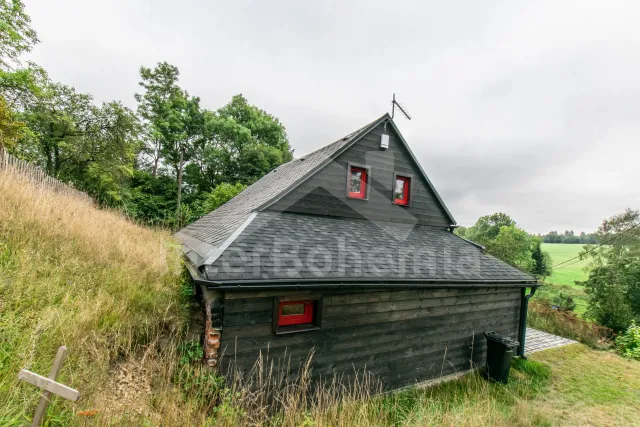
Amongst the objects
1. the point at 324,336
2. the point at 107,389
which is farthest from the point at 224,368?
the point at 324,336

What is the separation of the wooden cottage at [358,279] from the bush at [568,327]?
17.3 feet

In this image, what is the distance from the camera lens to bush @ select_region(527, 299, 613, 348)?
34.7ft

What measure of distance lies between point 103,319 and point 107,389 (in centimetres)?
125

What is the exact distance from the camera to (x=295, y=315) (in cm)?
485

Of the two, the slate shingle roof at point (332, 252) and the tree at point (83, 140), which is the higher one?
the tree at point (83, 140)

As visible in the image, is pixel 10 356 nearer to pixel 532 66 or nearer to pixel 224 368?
pixel 224 368

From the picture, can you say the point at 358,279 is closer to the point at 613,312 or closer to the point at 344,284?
the point at 344,284

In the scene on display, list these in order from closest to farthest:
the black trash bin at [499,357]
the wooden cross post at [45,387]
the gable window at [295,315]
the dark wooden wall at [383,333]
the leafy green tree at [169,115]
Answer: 1. the wooden cross post at [45,387]
2. the dark wooden wall at [383,333]
3. the gable window at [295,315]
4. the black trash bin at [499,357]
5. the leafy green tree at [169,115]

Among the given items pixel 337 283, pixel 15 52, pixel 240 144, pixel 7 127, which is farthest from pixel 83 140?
pixel 337 283

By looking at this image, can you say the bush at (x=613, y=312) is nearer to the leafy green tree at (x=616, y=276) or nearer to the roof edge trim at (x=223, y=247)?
the leafy green tree at (x=616, y=276)

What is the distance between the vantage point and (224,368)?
410cm

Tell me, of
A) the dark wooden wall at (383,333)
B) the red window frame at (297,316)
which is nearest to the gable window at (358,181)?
the dark wooden wall at (383,333)

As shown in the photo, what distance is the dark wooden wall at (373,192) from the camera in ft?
25.2

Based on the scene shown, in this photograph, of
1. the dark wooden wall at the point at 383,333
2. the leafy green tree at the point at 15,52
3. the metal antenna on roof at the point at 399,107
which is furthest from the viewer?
Result: the leafy green tree at the point at 15,52
